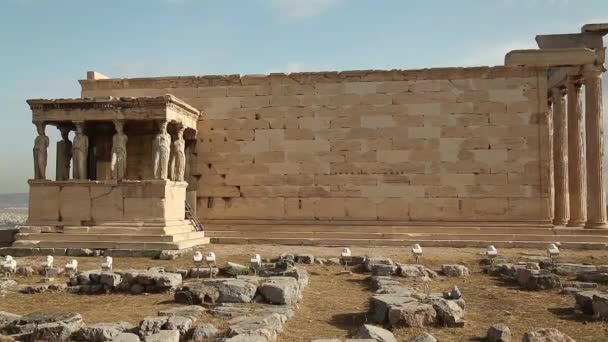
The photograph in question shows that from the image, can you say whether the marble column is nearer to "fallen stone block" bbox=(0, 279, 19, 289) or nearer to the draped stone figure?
"fallen stone block" bbox=(0, 279, 19, 289)

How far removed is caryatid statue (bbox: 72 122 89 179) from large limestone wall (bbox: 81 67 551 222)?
3.67m

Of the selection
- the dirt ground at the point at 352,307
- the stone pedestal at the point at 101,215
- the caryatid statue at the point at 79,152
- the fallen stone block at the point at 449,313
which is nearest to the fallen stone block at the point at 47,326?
the dirt ground at the point at 352,307

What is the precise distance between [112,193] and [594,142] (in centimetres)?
1420

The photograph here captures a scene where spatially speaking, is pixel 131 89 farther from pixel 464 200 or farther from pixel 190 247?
pixel 464 200

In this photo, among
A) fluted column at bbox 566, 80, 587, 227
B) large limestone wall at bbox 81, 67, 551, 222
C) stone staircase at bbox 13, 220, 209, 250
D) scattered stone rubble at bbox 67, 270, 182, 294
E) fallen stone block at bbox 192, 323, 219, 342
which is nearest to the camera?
fallen stone block at bbox 192, 323, 219, 342

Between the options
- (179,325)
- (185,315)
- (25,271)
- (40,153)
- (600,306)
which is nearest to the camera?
(179,325)

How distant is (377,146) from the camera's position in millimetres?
18609

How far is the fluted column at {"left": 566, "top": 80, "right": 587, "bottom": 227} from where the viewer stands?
18.6 m

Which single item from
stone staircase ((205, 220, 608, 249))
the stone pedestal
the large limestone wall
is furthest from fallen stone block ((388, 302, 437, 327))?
the large limestone wall

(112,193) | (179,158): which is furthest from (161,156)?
(112,193)

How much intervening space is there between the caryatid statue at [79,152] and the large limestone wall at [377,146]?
367cm

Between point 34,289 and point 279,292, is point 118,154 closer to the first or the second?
point 34,289

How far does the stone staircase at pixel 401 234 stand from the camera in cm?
1680

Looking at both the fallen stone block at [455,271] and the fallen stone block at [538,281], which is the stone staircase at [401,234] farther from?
the fallen stone block at [538,281]
